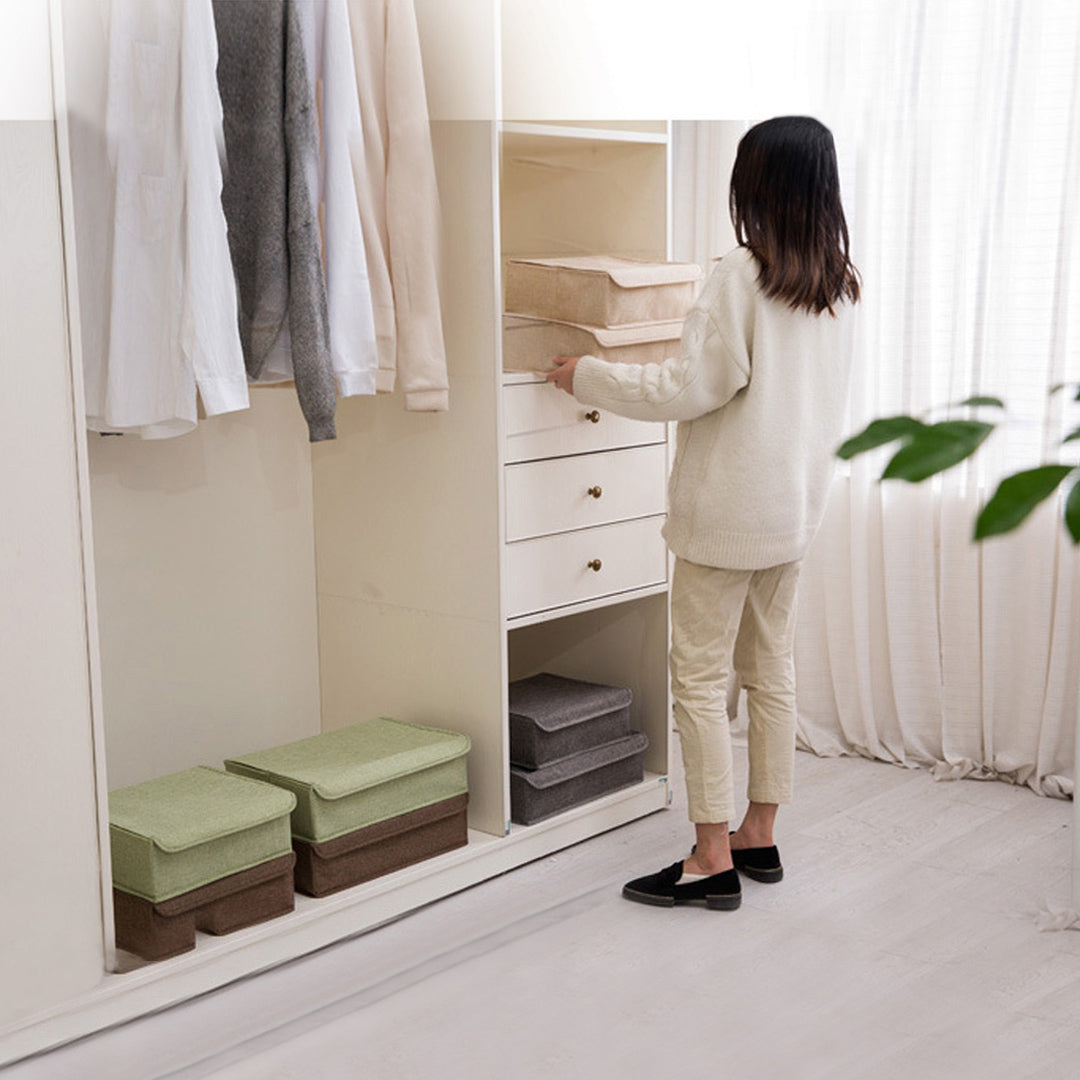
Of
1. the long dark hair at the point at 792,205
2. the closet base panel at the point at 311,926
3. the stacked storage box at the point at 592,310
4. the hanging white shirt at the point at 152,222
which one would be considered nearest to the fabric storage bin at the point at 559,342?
the stacked storage box at the point at 592,310

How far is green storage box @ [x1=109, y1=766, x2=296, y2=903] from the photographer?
2.11 meters

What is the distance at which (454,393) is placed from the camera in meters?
2.54

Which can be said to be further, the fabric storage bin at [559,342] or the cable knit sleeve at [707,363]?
the fabric storage bin at [559,342]

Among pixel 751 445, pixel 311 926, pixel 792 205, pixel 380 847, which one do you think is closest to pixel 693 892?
pixel 380 847

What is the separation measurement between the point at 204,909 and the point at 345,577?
768 mm

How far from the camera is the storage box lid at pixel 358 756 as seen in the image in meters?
2.37

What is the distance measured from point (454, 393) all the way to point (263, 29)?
0.68 metres

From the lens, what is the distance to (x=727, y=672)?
8.32ft

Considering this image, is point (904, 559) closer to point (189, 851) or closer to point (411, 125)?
point (411, 125)

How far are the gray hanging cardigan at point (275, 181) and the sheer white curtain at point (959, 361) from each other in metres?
1.36

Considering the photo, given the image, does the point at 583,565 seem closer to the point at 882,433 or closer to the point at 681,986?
the point at 681,986

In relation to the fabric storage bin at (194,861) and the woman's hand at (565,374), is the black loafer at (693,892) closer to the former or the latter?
the fabric storage bin at (194,861)

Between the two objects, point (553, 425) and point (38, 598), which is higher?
point (553, 425)

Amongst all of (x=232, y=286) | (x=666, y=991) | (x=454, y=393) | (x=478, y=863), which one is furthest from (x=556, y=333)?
(x=666, y=991)
